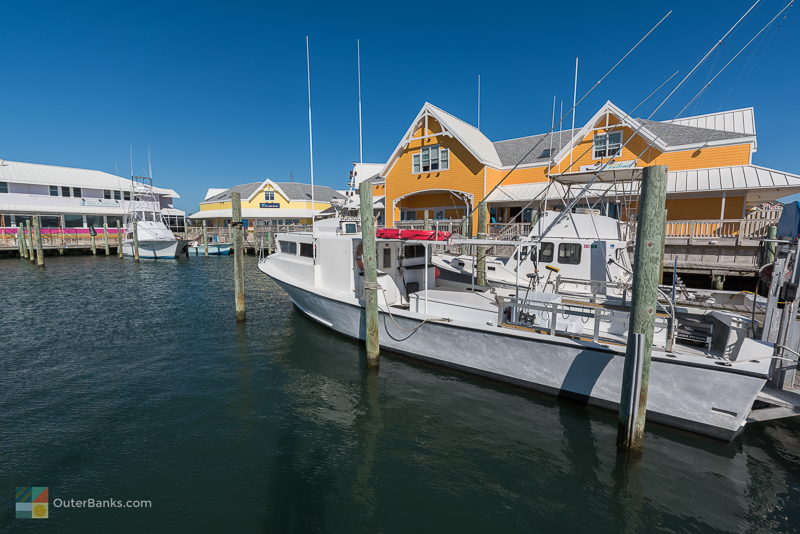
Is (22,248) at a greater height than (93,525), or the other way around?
(22,248)

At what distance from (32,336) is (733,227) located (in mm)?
28078

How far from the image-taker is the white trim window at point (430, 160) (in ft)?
85.2

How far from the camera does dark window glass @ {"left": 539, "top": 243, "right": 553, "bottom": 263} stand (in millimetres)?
12852

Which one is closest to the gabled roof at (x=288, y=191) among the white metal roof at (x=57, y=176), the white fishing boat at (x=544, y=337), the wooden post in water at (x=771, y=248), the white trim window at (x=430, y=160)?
the white metal roof at (x=57, y=176)

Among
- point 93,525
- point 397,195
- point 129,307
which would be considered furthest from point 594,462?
point 397,195

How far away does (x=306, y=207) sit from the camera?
5116 cm

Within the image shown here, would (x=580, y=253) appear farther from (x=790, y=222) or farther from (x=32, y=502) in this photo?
(x=32, y=502)

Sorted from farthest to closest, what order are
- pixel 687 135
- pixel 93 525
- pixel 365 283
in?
pixel 687 135
pixel 365 283
pixel 93 525

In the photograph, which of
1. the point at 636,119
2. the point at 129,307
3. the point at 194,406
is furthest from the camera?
the point at 636,119

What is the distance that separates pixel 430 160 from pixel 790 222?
2086 centimetres

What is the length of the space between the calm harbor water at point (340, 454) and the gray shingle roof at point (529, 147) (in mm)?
18916

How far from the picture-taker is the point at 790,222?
7.72 m

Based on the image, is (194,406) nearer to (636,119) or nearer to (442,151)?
(442,151)

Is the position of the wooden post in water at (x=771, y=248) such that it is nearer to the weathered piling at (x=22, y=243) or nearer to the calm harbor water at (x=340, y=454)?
the calm harbor water at (x=340, y=454)
